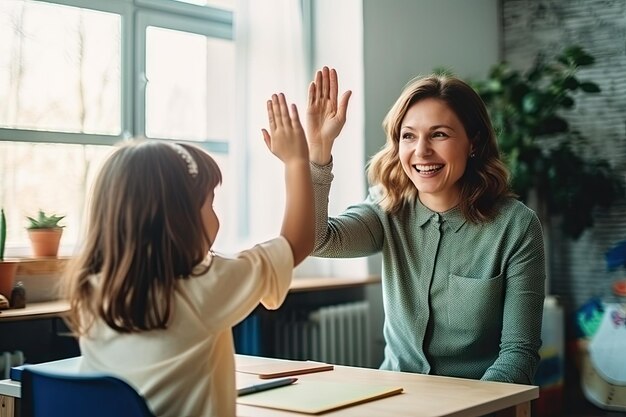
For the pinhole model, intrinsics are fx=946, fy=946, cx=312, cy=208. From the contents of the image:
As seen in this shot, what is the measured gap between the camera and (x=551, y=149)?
16.0ft

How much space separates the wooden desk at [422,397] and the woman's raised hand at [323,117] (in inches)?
19.9

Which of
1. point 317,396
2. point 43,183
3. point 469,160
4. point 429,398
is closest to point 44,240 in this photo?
point 43,183


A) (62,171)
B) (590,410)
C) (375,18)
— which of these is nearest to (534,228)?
(62,171)

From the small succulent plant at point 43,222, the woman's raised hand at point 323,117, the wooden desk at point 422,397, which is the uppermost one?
the woman's raised hand at point 323,117

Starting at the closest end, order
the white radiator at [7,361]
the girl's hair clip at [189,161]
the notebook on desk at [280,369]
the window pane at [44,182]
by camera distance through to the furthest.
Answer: the girl's hair clip at [189,161]
the notebook on desk at [280,369]
the white radiator at [7,361]
the window pane at [44,182]

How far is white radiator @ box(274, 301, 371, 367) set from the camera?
4203mm

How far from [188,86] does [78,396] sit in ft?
9.21

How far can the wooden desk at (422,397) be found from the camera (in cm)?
164

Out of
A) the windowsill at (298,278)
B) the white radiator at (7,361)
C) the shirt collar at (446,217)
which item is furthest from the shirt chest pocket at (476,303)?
the white radiator at (7,361)

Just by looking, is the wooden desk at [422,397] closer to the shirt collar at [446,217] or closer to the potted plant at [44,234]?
the shirt collar at [446,217]

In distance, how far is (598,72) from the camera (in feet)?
16.6

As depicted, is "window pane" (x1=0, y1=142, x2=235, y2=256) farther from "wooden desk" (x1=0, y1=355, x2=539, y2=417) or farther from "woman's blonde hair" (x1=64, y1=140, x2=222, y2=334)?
"woman's blonde hair" (x1=64, y1=140, x2=222, y2=334)

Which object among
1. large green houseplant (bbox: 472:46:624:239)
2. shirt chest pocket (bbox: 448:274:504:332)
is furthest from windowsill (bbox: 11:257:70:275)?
large green houseplant (bbox: 472:46:624:239)

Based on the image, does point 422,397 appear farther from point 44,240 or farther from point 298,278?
point 298,278
